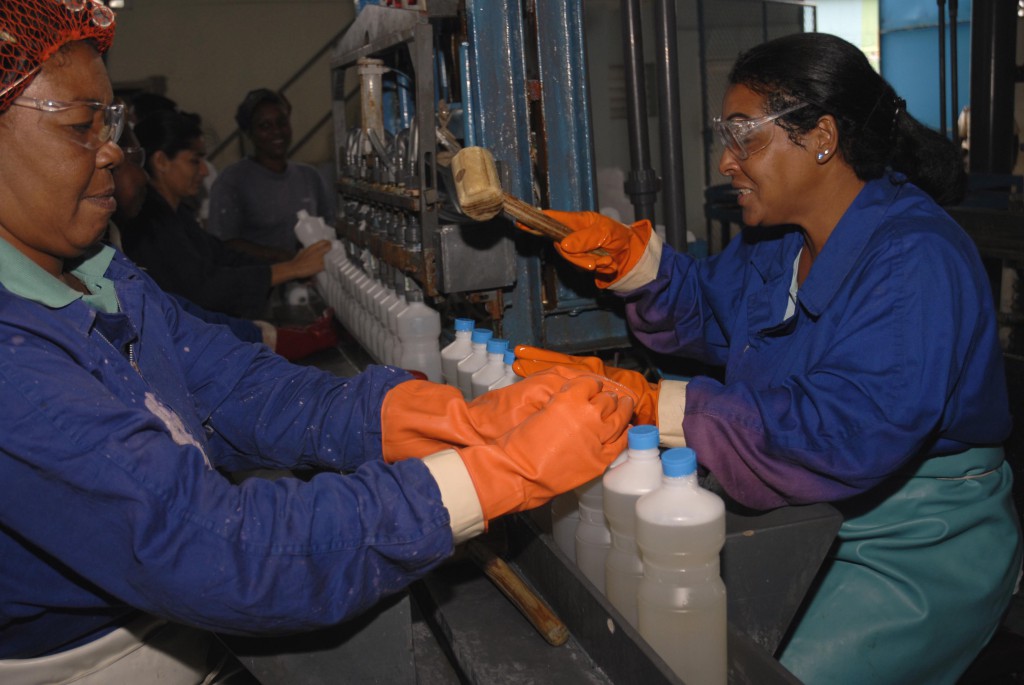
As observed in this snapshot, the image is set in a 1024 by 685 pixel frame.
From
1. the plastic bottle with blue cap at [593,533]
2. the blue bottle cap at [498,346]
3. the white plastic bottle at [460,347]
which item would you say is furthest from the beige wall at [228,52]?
the plastic bottle with blue cap at [593,533]

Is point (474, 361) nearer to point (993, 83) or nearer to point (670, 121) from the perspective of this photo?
point (670, 121)

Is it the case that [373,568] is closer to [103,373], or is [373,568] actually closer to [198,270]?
[103,373]

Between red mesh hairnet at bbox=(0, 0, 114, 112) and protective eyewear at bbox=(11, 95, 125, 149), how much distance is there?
0.04m

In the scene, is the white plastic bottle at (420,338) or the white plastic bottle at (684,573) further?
the white plastic bottle at (420,338)

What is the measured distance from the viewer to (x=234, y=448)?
1.98 m

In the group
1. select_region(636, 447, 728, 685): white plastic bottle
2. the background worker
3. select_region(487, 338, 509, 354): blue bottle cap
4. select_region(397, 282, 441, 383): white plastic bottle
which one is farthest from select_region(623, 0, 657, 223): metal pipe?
the background worker

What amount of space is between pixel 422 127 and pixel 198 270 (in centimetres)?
227

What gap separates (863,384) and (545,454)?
0.75m

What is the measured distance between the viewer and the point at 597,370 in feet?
6.91

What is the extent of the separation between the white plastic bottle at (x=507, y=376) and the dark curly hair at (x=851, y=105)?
0.84m

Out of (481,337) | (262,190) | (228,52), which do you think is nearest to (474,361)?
(481,337)

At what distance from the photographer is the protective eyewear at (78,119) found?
55.1 inches

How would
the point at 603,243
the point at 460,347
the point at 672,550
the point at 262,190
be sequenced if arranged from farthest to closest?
the point at 262,190
the point at 603,243
the point at 460,347
the point at 672,550

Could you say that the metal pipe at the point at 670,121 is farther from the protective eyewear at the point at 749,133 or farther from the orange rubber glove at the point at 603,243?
the protective eyewear at the point at 749,133
